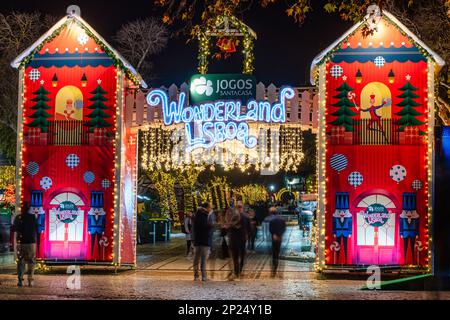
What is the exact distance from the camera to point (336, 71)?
17406 mm

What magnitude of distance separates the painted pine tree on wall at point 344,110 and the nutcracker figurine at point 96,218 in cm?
607

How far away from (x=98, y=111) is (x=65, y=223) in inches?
115

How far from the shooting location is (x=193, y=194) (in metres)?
42.9

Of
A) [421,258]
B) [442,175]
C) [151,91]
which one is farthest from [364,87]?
[151,91]

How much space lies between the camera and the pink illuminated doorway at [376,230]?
55.8ft

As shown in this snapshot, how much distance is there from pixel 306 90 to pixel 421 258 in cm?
500

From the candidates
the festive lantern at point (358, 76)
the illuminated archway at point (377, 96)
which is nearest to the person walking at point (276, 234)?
the illuminated archway at point (377, 96)

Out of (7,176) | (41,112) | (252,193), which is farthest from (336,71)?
(252,193)

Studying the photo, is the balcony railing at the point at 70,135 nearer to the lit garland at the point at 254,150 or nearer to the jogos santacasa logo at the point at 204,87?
the lit garland at the point at 254,150

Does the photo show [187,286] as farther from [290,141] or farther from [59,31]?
[59,31]

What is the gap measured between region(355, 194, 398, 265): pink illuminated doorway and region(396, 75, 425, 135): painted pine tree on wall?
1.82m

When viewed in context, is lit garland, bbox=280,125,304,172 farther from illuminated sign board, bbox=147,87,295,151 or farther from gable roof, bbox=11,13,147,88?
gable roof, bbox=11,13,147,88

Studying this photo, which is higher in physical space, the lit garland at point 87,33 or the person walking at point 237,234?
the lit garland at point 87,33
